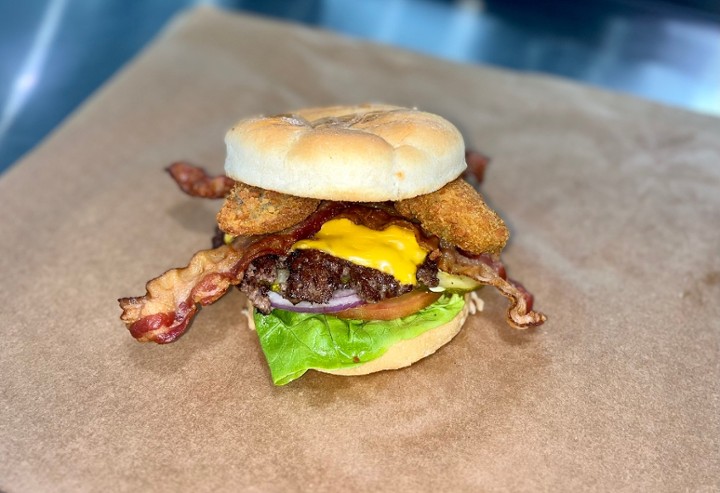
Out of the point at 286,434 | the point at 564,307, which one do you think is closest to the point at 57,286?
the point at 286,434

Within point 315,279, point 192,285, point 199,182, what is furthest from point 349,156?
point 199,182

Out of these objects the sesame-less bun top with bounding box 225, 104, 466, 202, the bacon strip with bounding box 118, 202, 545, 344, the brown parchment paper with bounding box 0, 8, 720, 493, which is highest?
the sesame-less bun top with bounding box 225, 104, 466, 202

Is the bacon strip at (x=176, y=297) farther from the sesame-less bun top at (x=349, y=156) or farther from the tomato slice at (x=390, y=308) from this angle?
the tomato slice at (x=390, y=308)

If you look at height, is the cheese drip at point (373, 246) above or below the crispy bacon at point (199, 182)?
above

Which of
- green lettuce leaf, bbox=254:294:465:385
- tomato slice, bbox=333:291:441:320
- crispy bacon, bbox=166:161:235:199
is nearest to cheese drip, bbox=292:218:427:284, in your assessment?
tomato slice, bbox=333:291:441:320

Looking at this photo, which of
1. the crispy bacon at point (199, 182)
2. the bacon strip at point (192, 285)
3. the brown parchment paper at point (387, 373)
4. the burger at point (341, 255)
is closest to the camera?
the brown parchment paper at point (387, 373)

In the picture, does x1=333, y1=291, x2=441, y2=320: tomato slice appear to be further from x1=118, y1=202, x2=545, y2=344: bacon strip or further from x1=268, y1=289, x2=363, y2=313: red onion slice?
x1=118, y1=202, x2=545, y2=344: bacon strip

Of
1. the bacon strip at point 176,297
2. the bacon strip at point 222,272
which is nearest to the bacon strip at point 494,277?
the bacon strip at point 222,272
